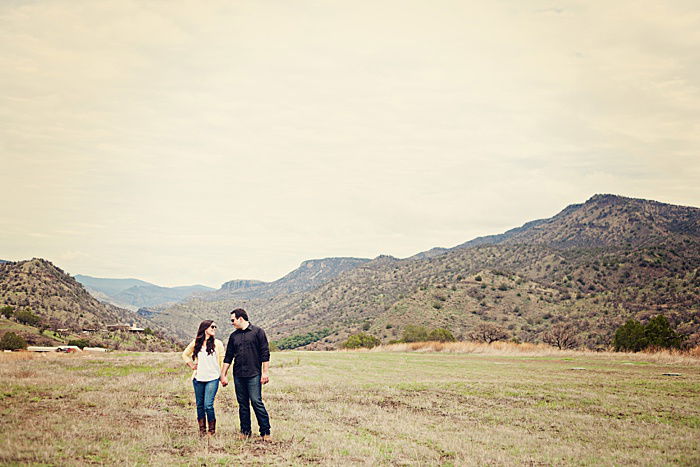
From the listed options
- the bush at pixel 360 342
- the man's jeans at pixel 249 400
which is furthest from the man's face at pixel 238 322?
the bush at pixel 360 342

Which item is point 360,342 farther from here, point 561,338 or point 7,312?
point 7,312

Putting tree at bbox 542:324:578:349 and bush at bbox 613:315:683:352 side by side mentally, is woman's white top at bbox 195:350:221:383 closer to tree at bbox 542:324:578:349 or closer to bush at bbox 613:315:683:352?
bush at bbox 613:315:683:352

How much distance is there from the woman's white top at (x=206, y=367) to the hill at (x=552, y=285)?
49219mm

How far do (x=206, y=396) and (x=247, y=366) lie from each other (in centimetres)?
121

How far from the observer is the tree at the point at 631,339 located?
129ft

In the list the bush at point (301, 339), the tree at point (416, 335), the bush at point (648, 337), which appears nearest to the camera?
the bush at point (648, 337)

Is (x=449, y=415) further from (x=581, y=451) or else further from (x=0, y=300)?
(x=0, y=300)

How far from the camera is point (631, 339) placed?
4038 centimetres

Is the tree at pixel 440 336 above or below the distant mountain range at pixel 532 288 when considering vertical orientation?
below

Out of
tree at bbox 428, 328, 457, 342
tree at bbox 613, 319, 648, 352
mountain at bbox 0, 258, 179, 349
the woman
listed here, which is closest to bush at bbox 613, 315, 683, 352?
tree at bbox 613, 319, 648, 352

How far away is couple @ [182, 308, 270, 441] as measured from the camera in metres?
11.8

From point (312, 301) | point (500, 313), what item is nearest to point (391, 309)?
point (500, 313)

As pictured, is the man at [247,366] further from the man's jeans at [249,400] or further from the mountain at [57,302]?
the mountain at [57,302]

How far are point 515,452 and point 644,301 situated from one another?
223ft
